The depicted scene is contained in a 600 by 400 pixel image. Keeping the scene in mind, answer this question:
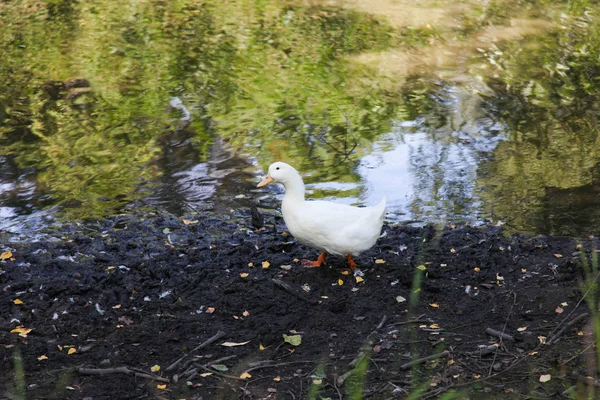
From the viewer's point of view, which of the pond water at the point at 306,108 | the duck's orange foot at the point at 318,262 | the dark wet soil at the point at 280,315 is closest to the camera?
the dark wet soil at the point at 280,315

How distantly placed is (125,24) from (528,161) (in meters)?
7.67

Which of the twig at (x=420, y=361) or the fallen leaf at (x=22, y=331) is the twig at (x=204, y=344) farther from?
the twig at (x=420, y=361)

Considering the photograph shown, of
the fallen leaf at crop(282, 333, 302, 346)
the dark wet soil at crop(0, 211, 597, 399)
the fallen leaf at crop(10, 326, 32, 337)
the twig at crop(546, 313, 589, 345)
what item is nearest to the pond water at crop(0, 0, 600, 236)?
the dark wet soil at crop(0, 211, 597, 399)

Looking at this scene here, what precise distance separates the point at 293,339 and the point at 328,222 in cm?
94

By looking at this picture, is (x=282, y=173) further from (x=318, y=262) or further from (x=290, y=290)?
(x=290, y=290)

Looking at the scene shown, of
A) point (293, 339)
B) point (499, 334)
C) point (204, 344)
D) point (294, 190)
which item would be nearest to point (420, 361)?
point (499, 334)

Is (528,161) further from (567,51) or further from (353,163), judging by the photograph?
(567,51)

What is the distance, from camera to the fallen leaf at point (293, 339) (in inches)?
174

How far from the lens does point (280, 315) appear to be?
4.76 metres

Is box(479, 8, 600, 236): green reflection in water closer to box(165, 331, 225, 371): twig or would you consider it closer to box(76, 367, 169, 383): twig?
box(165, 331, 225, 371): twig

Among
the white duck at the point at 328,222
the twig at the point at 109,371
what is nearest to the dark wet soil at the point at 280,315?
the twig at the point at 109,371

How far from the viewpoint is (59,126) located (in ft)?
27.6

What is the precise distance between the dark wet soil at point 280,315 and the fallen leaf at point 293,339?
0.09 ft

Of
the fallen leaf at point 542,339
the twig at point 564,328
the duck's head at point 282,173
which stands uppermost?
the duck's head at point 282,173
